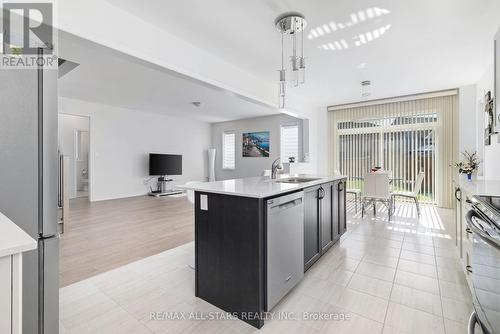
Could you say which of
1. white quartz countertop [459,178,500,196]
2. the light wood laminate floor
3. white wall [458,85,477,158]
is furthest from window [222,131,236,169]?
white quartz countertop [459,178,500,196]

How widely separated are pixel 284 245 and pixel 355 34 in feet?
8.53

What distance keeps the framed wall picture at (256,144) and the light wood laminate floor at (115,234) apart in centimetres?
318

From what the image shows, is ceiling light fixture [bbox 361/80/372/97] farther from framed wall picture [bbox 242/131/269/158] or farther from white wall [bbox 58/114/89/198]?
white wall [bbox 58/114/89/198]

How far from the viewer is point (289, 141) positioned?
7.46 m

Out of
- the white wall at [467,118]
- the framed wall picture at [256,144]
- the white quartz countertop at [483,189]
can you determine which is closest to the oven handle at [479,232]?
the white quartz countertop at [483,189]

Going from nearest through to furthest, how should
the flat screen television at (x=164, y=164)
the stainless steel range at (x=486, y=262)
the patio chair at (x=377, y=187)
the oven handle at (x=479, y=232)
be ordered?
the oven handle at (x=479, y=232)
the stainless steel range at (x=486, y=262)
the patio chair at (x=377, y=187)
the flat screen television at (x=164, y=164)

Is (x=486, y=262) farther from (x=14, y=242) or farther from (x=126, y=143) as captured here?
(x=126, y=143)

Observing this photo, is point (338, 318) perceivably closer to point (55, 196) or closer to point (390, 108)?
point (55, 196)

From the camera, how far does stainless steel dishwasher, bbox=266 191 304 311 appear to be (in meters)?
1.65

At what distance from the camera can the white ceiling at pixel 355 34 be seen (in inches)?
90.7

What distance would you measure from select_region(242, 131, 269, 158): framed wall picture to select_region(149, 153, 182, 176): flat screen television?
227 cm

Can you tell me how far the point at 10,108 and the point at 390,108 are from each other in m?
6.57

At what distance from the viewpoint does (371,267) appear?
2479mm

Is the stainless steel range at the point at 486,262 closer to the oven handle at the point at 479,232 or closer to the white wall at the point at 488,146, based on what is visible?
the oven handle at the point at 479,232
